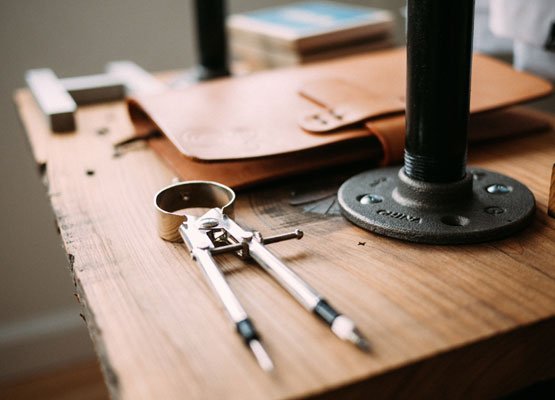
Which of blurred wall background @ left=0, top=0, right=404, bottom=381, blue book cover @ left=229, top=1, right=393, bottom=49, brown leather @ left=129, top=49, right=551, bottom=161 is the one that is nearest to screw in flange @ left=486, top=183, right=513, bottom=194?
brown leather @ left=129, top=49, right=551, bottom=161

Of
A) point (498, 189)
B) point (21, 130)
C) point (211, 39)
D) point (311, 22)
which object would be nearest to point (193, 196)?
point (498, 189)

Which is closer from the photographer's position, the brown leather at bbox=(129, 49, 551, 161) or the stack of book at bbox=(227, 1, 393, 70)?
the brown leather at bbox=(129, 49, 551, 161)

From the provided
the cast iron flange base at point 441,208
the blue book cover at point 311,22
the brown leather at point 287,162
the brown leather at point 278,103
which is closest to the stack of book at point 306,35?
the blue book cover at point 311,22

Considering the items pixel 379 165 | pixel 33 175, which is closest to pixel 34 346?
pixel 33 175

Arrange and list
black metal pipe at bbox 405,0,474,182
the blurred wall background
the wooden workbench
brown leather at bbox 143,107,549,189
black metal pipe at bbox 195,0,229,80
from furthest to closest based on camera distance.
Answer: the blurred wall background
black metal pipe at bbox 195,0,229,80
brown leather at bbox 143,107,549,189
black metal pipe at bbox 405,0,474,182
the wooden workbench

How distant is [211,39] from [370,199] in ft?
1.70

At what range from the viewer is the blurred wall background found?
1.34m

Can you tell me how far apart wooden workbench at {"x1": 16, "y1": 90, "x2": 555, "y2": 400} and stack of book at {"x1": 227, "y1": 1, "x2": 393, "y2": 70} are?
18.0 inches

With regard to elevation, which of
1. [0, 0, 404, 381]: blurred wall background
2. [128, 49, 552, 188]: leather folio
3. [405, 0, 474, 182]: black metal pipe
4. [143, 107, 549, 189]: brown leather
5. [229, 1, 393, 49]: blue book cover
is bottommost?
[0, 0, 404, 381]: blurred wall background

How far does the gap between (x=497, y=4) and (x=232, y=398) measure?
612mm

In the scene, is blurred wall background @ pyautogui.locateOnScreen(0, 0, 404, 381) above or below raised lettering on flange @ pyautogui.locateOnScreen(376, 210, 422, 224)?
below

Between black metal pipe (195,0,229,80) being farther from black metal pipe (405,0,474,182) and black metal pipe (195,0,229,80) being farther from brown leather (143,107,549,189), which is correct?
black metal pipe (405,0,474,182)

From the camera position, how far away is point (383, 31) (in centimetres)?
103

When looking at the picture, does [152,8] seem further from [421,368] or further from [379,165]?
[421,368]
